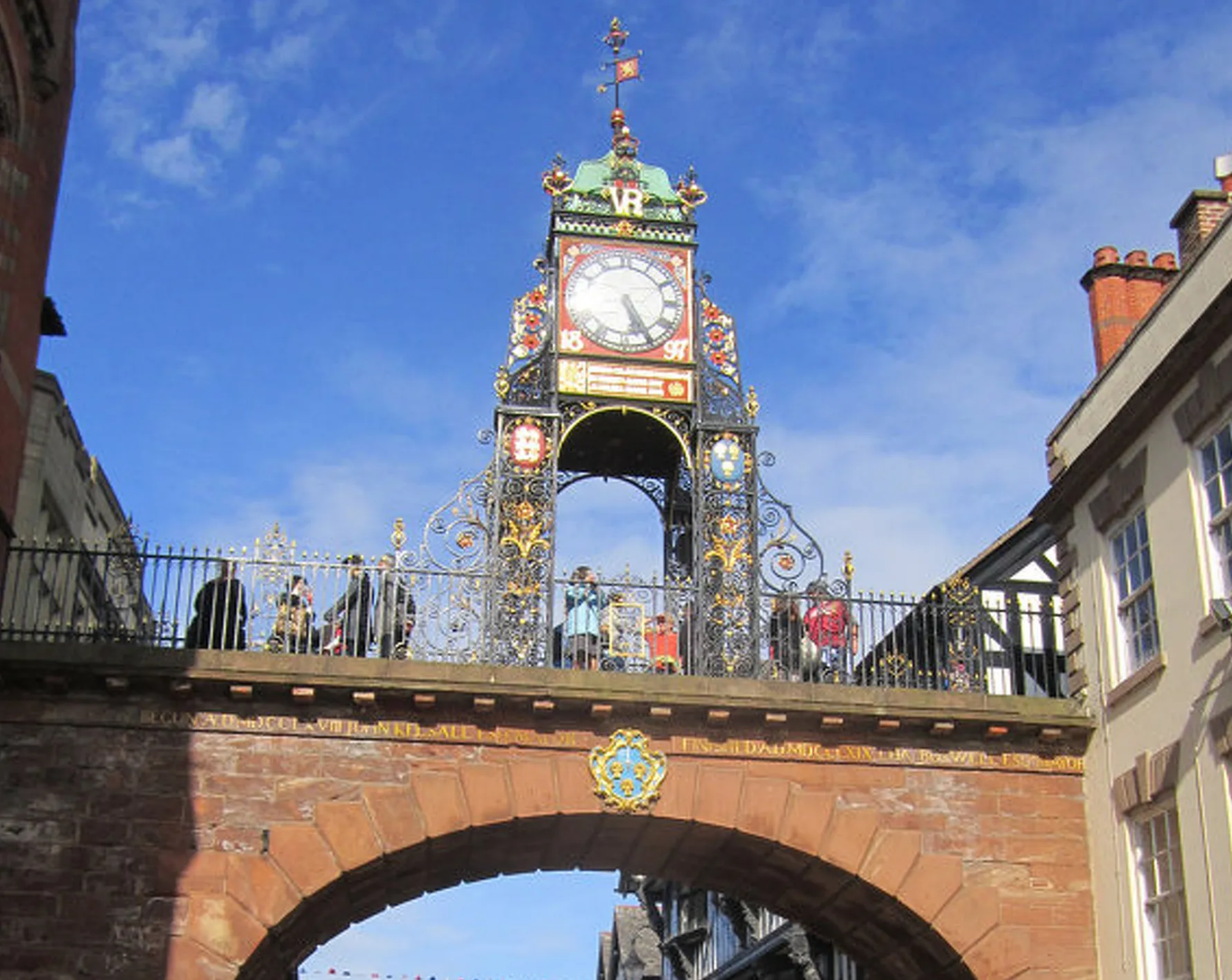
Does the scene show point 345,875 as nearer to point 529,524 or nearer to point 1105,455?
point 529,524

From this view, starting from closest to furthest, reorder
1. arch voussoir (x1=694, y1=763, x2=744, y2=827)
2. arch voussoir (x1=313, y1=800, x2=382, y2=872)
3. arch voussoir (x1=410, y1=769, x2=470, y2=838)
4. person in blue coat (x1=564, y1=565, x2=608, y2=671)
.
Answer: arch voussoir (x1=313, y1=800, x2=382, y2=872), arch voussoir (x1=410, y1=769, x2=470, y2=838), arch voussoir (x1=694, y1=763, x2=744, y2=827), person in blue coat (x1=564, y1=565, x2=608, y2=671)

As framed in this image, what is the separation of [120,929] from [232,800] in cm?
156

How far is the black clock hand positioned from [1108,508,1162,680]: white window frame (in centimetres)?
598

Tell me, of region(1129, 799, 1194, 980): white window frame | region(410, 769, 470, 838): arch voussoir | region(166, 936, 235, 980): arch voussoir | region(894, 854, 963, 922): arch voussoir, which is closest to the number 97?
region(410, 769, 470, 838): arch voussoir

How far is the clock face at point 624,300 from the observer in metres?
21.1

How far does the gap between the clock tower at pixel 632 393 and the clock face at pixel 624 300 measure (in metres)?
0.02

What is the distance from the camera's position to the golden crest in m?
18.2

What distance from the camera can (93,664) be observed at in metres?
17.3

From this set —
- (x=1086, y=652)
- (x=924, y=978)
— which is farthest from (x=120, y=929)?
(x=1086, y=652)

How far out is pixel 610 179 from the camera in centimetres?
2219

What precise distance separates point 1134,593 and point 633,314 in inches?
266

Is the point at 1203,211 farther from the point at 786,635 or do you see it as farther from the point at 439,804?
the point at 439,804

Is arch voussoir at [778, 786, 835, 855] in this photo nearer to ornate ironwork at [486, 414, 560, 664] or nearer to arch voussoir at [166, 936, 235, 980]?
ornate ironwork at [486, 414, 560, 664]

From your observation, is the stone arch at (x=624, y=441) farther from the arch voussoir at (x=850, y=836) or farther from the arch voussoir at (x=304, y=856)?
the arch voussoir at (x=304, y=856)
